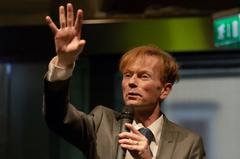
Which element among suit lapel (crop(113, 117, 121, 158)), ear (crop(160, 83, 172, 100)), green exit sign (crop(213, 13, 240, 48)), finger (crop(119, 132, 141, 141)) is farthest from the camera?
green exit sign (crop(213, 13, 240, 48))

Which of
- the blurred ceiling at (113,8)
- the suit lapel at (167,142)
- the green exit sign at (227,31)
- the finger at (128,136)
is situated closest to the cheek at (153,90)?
the suit lapel at (167,142)

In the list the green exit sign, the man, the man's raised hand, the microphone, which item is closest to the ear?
the man

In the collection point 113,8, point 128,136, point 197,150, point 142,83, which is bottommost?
point 197,150

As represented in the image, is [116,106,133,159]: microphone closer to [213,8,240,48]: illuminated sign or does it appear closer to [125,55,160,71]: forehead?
[125,55,160,71]: forehead

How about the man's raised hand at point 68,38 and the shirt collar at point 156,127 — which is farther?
the shirt collar at point 156,127

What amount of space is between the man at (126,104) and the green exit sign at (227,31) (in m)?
1.26

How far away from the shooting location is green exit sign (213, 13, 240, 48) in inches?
127

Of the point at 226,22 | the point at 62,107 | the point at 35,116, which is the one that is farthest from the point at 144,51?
the point at 35,116

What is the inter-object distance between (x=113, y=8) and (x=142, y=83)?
1.58 meters

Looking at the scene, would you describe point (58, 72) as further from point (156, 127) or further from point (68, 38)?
point (156, 127)

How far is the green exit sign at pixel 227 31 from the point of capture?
10.6 ft

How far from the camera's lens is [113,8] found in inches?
136

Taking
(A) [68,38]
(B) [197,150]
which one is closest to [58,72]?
(A) [68,38]

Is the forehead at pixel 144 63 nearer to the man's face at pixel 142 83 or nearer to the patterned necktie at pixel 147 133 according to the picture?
the man's face at pixel 142 83
